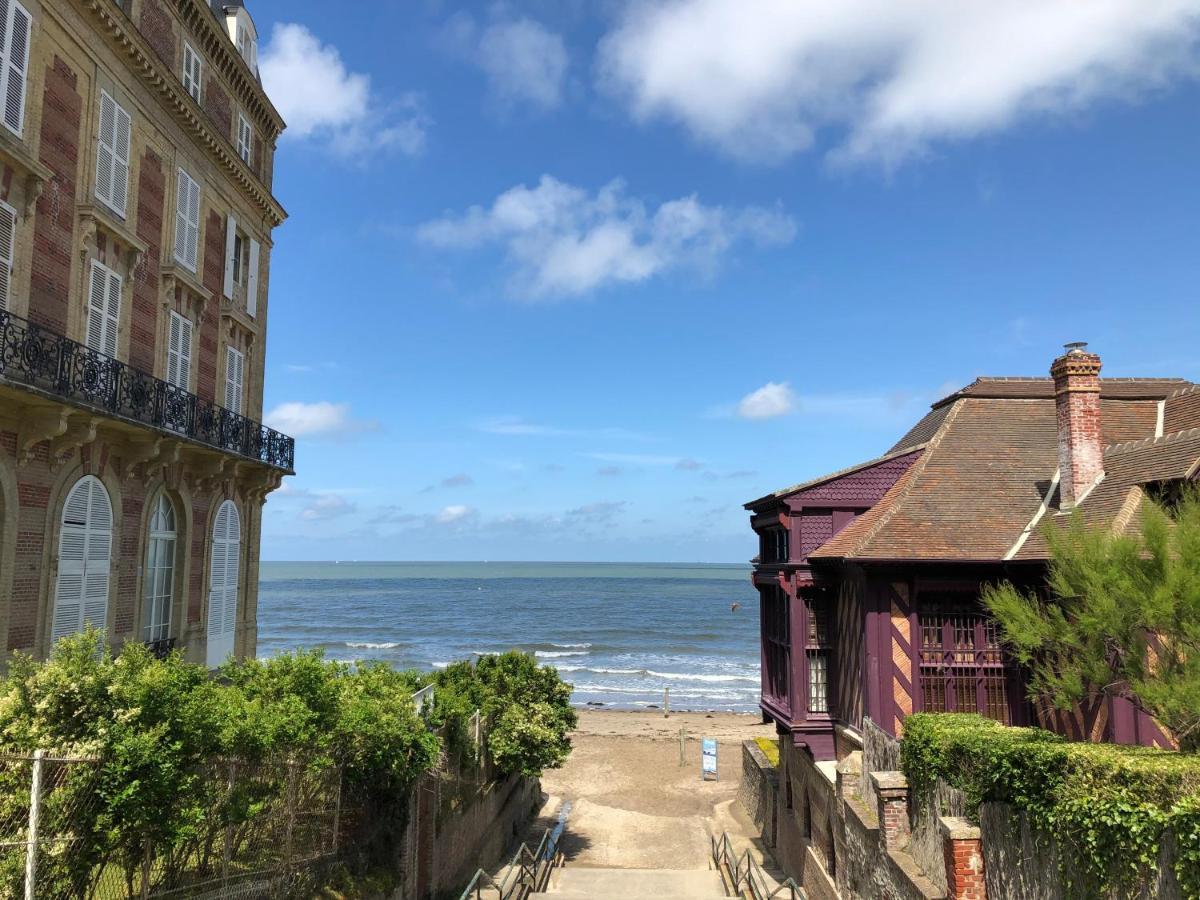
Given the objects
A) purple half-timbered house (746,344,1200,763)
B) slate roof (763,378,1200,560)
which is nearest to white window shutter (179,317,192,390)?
purple half-timbered house (746,344,1200,763)

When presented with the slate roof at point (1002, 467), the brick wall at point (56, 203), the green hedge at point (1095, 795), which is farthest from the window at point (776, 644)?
the brick wall at point (56, 203)

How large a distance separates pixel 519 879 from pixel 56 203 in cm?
1566

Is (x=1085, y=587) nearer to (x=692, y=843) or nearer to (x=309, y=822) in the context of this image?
(x=309, y=822)

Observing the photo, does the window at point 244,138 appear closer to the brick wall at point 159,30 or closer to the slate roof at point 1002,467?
the brick wall at point 159,30

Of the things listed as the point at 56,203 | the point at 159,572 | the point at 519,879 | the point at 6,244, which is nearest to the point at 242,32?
the point at 56,203

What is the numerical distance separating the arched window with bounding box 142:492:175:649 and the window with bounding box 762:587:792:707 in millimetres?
12743

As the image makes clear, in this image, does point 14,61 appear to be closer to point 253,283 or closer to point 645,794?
point 253,283

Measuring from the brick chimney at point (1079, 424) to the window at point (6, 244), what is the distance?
17745 millimetres

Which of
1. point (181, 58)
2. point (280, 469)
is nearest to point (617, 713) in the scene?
point (280, 469)

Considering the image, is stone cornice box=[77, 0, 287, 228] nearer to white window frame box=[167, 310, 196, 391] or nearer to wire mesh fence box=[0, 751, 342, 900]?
white window frame box=[167, 310, 196, 391]

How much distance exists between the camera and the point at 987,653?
573 inches

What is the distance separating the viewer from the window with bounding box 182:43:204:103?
17484 mm

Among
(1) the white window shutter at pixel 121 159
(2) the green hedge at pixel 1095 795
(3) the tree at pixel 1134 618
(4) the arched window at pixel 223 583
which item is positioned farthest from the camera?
(4) the arched window at pixel 223 583

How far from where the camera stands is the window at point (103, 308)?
45.9 ft
